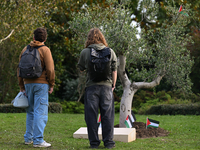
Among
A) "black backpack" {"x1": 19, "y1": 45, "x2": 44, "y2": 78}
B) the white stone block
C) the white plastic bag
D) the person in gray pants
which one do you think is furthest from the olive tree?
the white plastic bag

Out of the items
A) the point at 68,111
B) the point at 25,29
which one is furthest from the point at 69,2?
the point at 68,111

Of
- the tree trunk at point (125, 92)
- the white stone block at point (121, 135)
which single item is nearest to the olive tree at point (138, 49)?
the tree trunk at point (125, 92)

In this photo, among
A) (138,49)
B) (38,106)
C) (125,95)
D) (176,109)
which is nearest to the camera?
(38,106)

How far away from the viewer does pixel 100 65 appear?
465 centimetres

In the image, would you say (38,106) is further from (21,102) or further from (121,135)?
(121,135)

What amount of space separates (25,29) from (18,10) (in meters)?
0.82

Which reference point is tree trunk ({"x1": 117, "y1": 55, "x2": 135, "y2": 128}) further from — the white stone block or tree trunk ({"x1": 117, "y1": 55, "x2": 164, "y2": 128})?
the white stone block

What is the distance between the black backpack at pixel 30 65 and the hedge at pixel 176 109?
9.86 metres

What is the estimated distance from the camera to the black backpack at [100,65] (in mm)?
4656

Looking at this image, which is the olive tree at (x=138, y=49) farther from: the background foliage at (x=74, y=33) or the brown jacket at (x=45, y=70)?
the brown jacket at (x=45, y=70)

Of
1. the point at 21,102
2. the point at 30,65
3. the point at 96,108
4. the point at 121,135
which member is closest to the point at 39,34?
the point at 30,65

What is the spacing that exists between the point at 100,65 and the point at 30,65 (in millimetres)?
1120

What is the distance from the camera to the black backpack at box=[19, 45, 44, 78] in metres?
4.66

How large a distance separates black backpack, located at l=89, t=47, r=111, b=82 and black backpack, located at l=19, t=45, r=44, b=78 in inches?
33.3
